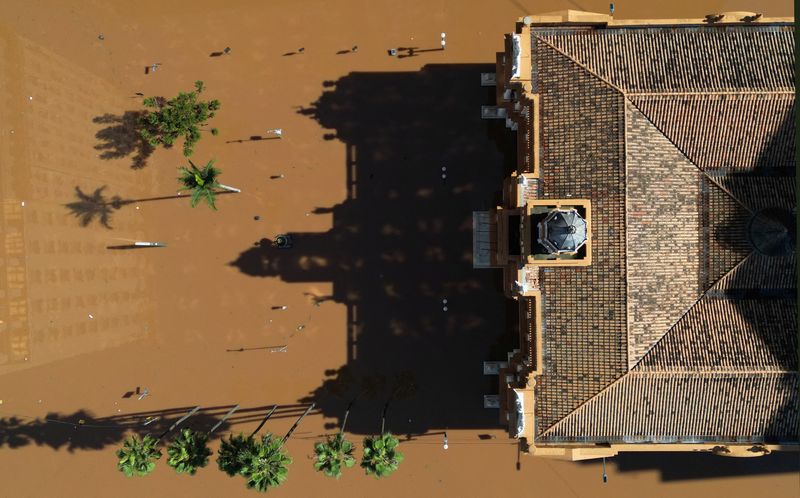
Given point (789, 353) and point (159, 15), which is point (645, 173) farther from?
point (159, 15)

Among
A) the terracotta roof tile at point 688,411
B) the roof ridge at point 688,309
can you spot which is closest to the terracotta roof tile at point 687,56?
the roof ridge at point 688,309

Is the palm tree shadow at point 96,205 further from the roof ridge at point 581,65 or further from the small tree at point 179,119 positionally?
the roof ridge at point 581,65

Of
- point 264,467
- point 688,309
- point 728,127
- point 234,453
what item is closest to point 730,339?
point 688,309

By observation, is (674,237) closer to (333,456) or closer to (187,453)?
(333,456)

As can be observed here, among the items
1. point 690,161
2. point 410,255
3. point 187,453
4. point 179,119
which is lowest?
point 187,453

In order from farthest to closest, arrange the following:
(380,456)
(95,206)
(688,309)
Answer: (95,206) → (380,456) → (688,309)

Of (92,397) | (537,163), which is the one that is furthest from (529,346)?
(92,397)
